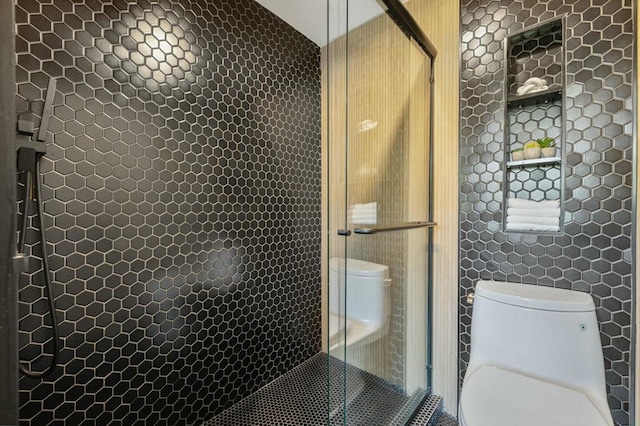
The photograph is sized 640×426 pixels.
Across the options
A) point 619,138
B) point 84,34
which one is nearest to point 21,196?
point 84,34

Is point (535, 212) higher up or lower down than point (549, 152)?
lower down

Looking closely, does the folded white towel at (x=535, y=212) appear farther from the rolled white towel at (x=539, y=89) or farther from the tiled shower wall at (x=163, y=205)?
the tiled shower wall at (x=163, y=205)

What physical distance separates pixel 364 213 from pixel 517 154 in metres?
0.84

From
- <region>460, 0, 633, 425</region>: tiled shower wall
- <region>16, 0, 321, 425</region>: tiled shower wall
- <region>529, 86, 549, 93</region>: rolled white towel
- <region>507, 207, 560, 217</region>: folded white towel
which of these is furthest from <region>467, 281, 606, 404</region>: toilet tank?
<region>16, 0, 321, 425</region>: tiled shower wall

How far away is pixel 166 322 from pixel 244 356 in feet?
1.79

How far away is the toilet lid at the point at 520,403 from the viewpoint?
87cm

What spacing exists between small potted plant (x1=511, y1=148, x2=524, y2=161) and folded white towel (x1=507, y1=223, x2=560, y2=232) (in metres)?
0.32

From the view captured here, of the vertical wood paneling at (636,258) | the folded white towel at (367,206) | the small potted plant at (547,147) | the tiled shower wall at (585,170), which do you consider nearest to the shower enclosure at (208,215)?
the folded white towel at (367,206)

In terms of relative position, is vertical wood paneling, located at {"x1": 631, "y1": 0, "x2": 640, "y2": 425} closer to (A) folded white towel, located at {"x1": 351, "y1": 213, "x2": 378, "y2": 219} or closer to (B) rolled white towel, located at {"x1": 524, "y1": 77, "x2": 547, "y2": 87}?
(B) rolled white towel, located at {"x1": 524, "y1": 77, "x2": 547, "y2": 87}

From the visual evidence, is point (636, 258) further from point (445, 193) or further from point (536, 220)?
point (445, 193)

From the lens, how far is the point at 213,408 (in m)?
1.46

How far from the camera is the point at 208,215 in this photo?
57.0 inches

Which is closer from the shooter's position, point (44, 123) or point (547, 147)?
point (44, 123)

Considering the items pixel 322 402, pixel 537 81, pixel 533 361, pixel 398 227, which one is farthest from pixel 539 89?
pixel 322 402
